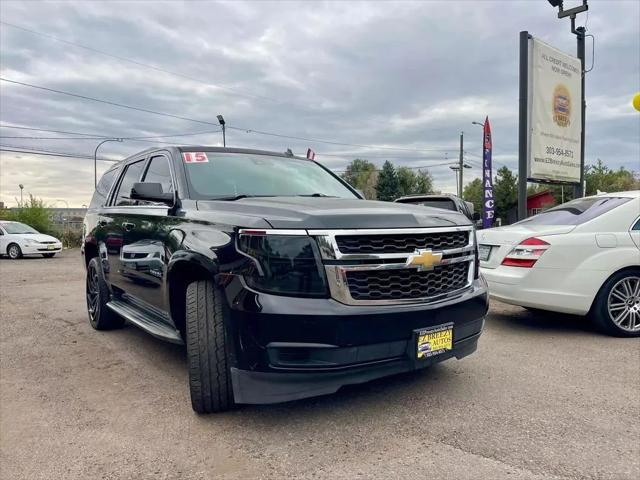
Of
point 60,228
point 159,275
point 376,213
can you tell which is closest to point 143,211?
point 159,275

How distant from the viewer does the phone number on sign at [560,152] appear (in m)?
10.5

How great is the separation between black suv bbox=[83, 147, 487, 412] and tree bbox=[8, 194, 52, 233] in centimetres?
3027

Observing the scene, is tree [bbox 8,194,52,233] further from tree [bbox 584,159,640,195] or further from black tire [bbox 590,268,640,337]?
tree [bbox 584,159,640,195]

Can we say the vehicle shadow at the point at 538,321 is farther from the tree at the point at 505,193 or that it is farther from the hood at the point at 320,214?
the tree at the point at 505,193

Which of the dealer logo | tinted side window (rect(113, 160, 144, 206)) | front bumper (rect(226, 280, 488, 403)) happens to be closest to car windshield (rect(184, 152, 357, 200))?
tinted side window (rect(113, 160, 144, 206))

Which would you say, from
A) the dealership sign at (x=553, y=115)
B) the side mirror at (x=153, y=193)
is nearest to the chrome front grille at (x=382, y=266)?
the side mirror at (x=153, y=193)

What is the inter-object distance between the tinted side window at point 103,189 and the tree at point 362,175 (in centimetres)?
6734

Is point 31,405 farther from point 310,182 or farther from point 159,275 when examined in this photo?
point 310,182

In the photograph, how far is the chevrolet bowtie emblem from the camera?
9.79ft

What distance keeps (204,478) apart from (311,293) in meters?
1.08

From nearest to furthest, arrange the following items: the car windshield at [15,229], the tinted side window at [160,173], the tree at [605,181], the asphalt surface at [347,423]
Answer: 1. the asphalt surface at [347,423]
2. the tinted side window at [160,173]
3. the car windshield at [15,229]
4. the tree at [605,181]

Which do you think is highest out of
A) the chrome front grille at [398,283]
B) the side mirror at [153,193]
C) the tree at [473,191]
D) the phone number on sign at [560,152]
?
the tree at [473,191]

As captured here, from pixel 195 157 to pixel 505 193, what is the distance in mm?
49341

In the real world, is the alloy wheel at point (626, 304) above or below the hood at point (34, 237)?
below
